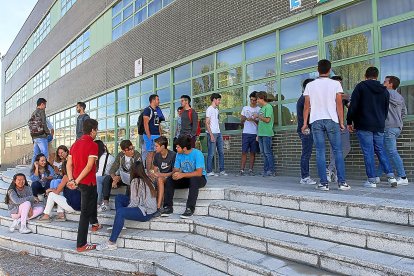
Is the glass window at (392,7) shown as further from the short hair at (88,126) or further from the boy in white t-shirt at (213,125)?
the short hair at (88,126)

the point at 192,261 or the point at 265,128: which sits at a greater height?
the point at 265,128

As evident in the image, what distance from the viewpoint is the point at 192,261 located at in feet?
14.1

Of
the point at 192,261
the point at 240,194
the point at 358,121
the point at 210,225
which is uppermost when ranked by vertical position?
the point at 358,121

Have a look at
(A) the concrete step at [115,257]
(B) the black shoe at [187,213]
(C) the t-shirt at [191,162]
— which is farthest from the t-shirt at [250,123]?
(A) the concrete step at [115,257]

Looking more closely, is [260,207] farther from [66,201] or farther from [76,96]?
[76,96]

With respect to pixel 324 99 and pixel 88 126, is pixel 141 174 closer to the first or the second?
pixel 88 126

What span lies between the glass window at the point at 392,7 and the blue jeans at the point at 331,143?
94.6 inches

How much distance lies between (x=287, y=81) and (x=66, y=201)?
4.93m

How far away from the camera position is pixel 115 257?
→ 4641 millimetres

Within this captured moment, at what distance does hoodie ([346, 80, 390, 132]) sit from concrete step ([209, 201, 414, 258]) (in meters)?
1.81

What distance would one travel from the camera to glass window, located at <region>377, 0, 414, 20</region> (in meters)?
5.74

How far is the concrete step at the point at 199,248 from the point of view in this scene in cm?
344

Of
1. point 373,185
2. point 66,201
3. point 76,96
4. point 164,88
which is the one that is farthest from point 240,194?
point 76,96

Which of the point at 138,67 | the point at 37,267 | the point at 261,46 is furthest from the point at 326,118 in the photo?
the point at 138,67
